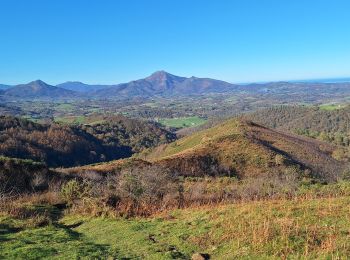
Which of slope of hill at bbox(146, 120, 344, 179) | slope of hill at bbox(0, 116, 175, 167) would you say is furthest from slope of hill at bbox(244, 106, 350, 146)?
slope of hill at bbox(146, 120, 344, 179)

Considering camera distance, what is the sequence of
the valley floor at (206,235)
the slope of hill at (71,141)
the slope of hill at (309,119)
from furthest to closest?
the slope of hill at (309,119) → the slope of hill at (71,141) → the valley floor at (206,235)

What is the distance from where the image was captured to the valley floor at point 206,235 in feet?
26.2

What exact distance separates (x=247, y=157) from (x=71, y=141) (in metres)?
65.9

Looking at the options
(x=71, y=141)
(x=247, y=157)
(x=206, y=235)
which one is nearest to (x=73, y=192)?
(x=206, y=235)

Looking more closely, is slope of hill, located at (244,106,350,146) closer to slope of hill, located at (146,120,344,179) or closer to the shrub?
slope of hill, located at (146,120,344,179)

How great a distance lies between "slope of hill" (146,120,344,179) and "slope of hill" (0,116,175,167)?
44407 millimetres

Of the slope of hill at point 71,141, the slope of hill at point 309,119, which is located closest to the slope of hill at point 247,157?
the slope of hill at point 71,141

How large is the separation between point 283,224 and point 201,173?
40.7 meters

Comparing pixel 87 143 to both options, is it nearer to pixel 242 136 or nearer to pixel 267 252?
pixel 242 136

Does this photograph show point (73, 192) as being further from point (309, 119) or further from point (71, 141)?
point (309, 119)

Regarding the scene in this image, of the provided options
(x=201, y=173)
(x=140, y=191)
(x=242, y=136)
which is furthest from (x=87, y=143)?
(x=140, y=191)

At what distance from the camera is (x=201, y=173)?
163 ft

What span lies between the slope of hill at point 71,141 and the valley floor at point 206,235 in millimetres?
76195

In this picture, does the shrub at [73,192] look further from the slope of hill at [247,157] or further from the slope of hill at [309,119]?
the slope of hill at [309,119]
